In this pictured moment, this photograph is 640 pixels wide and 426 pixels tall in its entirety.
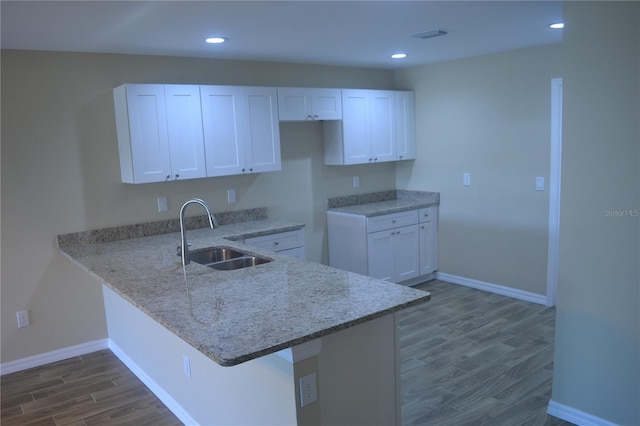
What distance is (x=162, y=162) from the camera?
3.88 meters

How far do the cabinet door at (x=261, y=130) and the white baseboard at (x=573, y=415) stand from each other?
2837mm

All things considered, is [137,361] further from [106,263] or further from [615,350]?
[615,350]

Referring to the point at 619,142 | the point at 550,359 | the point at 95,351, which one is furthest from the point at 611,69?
the point at 95,351

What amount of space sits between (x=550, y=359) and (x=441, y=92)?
296 cm

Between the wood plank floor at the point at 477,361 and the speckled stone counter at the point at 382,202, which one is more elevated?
the speckled stone counter at the point at 382,202

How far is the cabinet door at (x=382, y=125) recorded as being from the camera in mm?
5258

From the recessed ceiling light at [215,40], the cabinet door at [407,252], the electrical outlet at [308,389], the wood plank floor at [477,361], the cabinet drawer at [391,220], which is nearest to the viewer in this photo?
the electrical outlet at [308,389]

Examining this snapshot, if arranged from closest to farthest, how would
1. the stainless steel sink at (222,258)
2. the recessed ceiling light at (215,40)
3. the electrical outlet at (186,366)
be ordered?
the electrical outlet at (186,366) < the stainless steel sink at (222,258) < the recessed ceiling light at (215,40)

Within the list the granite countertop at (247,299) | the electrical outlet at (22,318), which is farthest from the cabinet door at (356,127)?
the electrical outlet at (22,318)

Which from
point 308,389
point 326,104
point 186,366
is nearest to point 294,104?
point 326,104

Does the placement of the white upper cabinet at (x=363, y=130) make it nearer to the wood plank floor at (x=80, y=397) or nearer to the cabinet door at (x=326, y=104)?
the cabinet door at (x=326, y=104)

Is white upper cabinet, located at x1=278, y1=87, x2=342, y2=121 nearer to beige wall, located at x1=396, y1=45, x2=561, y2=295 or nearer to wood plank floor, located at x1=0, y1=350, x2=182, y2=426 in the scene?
beige wall, located at x1=396, y1=45, x2=561, y2=295

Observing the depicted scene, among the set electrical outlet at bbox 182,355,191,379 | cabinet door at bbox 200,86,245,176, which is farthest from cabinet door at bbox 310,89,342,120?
electrical outlet at bbox 182,355,191,379

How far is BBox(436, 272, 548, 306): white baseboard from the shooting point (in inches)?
187
